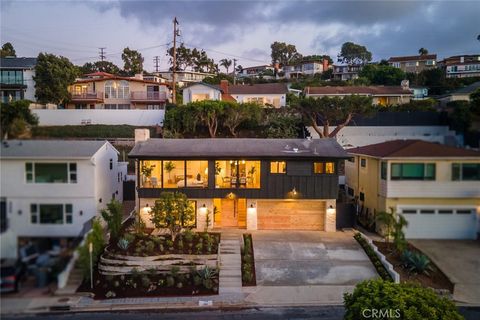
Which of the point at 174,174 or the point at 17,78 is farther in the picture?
A: the point at 174,174

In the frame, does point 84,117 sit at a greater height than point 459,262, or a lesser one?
greater

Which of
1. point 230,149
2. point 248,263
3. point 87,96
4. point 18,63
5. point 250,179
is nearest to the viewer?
point 18,63

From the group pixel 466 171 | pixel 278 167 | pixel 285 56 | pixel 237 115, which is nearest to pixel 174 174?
pixel 278 167

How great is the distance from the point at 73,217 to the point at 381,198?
188 inches

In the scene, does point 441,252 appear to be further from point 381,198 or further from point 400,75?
point 400,75

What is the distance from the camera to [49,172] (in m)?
1.82

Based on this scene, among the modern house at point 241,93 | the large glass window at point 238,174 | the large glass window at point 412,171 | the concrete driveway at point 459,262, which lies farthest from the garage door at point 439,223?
the modern house at point 241,93

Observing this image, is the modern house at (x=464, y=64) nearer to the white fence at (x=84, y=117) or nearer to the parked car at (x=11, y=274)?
the white fence at (x=84, y=117)


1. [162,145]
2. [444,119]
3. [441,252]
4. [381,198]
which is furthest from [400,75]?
[162,145]

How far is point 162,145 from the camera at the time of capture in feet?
40.8

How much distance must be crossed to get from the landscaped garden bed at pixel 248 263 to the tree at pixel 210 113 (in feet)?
24.6

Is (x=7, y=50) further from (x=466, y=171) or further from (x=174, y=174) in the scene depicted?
(x=174, y=174)

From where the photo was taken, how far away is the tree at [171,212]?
11.2 m

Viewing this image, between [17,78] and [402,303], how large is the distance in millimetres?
5184
